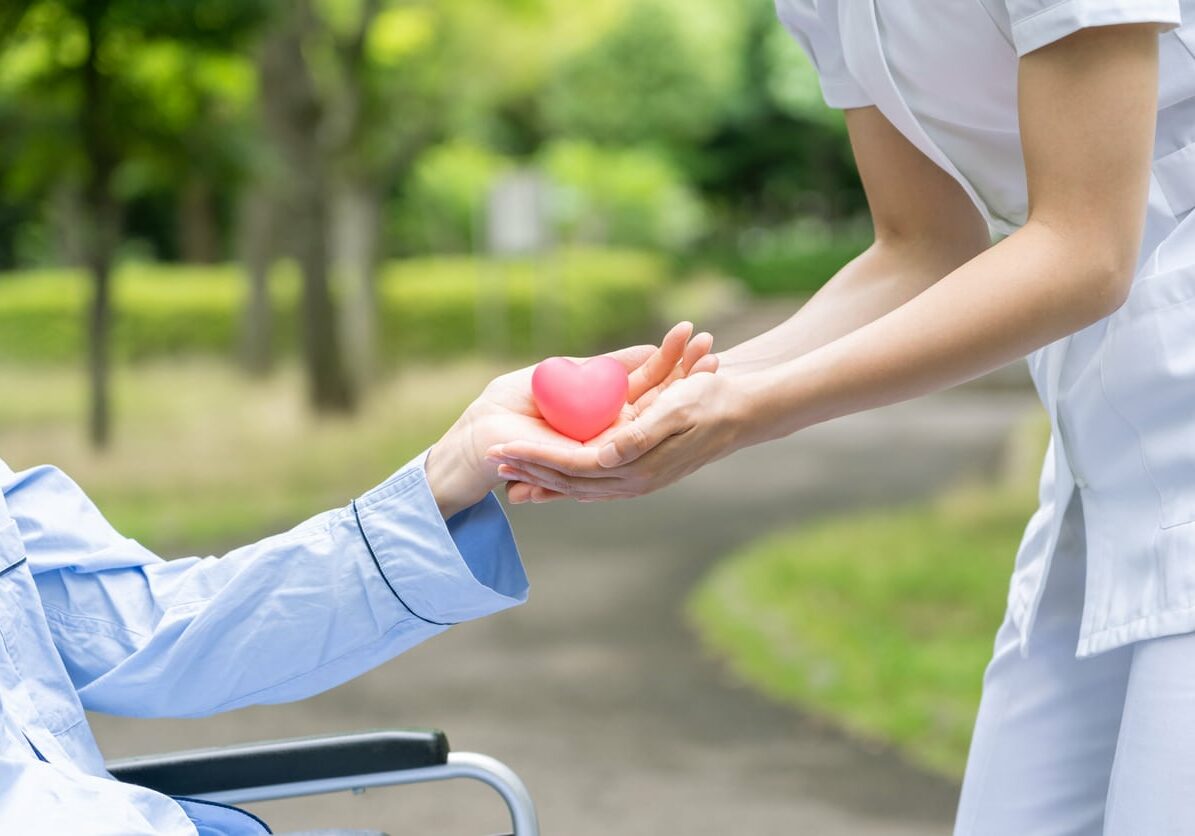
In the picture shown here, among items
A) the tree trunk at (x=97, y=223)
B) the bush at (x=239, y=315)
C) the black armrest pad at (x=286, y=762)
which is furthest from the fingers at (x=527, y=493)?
the bush at (x=239, y=315)

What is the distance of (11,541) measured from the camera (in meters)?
1.49

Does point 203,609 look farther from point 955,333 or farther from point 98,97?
point 98,97

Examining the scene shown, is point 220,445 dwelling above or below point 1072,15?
below

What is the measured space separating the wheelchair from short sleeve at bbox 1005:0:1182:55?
95 cm

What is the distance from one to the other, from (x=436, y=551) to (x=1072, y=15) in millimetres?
737

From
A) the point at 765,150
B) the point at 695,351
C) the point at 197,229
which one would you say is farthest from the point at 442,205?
the point at 695,351

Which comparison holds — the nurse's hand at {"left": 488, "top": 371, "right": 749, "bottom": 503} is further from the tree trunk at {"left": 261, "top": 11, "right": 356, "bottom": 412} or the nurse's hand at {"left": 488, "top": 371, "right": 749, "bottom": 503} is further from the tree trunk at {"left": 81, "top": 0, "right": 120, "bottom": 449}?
the tree trunk at {"left": 261, "top": 11, "right": 356, "bottom": 412}

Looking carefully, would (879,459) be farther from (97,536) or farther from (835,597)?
(97,536)

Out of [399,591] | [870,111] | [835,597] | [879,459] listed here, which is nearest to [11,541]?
[399,591]

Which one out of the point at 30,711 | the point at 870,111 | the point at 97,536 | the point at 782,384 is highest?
the point at 870,111

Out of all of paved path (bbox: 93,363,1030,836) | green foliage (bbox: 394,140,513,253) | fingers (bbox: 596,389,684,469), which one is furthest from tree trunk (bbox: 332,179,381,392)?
fingers (bbox: 596,389,684,469)

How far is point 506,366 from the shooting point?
15.5m

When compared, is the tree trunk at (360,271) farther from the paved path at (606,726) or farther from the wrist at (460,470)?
the wrist at (460,470)

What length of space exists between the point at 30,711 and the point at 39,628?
9cm
